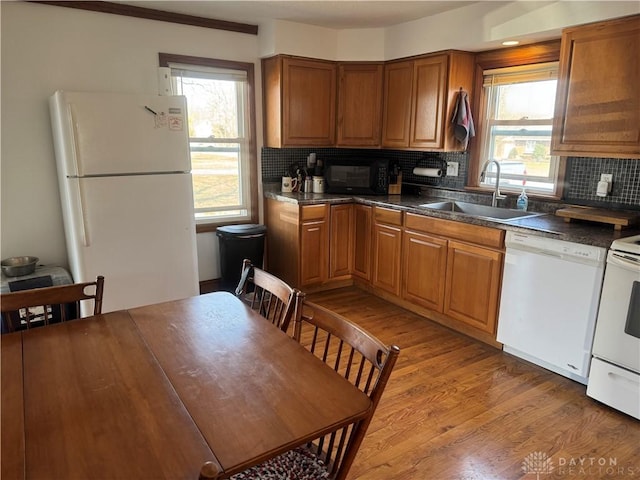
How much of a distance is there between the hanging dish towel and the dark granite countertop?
53cm

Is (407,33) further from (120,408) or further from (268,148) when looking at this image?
(120,408)

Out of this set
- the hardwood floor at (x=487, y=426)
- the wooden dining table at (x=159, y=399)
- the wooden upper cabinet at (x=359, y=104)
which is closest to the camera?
the wooden dining table at (x=159, y=399)

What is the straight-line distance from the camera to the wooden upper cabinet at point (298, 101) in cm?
385

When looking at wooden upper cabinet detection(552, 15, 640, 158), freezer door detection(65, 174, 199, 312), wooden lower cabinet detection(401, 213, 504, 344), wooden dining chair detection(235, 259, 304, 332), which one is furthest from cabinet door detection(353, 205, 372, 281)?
wooden dining chair detection(235, 259, 304, 332)

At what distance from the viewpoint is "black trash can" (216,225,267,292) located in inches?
148

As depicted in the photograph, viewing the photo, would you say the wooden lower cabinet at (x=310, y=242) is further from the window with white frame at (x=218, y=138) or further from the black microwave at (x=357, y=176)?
the window with white frame at (x=218, y=138)

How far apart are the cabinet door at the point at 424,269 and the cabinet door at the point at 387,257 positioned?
80 millimetres

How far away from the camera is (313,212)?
150 inches

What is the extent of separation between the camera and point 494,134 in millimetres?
3605

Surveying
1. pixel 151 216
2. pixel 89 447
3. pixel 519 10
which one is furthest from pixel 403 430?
pixel 519 10

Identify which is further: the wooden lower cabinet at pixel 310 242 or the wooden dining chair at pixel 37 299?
the wooden lower cabinet at pixel 310 242

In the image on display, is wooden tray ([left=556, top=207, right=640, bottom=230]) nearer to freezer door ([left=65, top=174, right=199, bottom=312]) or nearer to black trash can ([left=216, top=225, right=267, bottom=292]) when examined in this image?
black trash can ([left=216, top=225, right=267, bottom=292])

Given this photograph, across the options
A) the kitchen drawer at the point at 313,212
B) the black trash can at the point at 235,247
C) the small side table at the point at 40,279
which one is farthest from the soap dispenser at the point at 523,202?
the small side table at the point at 40,279

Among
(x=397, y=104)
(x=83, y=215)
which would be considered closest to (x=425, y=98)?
(x=397, y=104)
